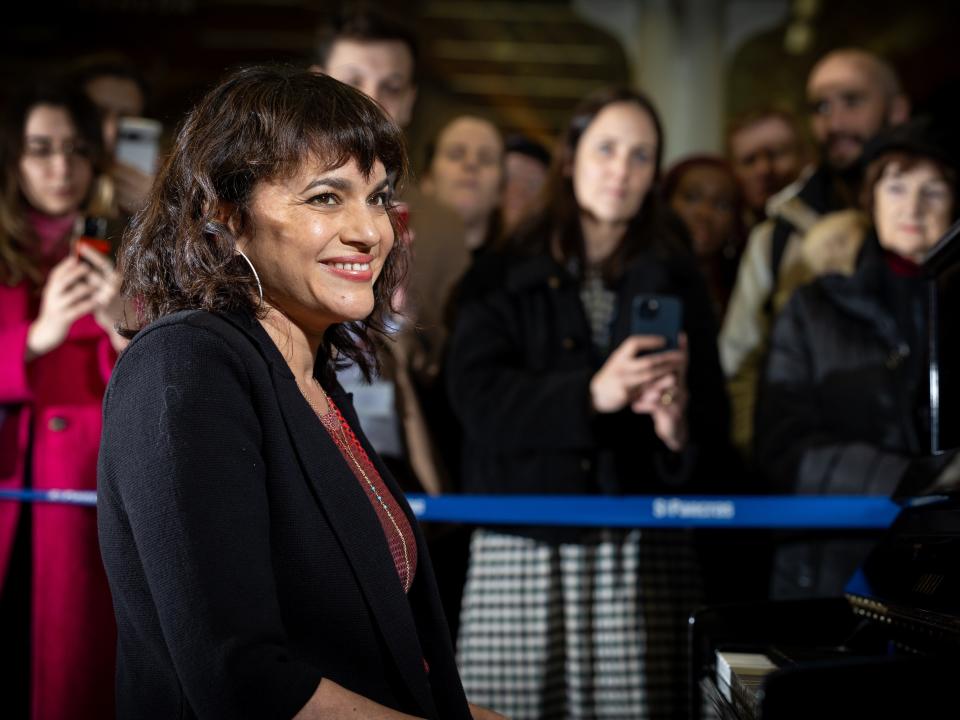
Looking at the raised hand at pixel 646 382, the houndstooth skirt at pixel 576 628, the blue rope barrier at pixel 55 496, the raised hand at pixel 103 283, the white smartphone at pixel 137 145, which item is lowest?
the houndstooth skirt at pixel 576 628

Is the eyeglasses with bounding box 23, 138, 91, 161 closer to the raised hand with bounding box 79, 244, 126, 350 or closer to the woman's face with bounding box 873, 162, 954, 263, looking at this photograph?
the raised hand with bounding box 79, 244, 126, 350

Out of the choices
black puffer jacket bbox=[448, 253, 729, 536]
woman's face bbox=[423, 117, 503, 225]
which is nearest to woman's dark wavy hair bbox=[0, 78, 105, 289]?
woman's face bbox=[423, 117, 503, 225]

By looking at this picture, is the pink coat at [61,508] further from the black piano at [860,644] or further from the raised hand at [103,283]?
the black piano at [860,644]

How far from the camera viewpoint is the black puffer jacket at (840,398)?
→ 3.36m

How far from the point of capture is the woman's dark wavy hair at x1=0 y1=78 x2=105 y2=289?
3.43m

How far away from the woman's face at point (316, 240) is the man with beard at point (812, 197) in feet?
7.83

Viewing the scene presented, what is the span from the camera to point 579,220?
11.5ft

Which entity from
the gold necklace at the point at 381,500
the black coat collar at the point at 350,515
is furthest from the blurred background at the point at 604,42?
the black coat collar at the point at 350,515

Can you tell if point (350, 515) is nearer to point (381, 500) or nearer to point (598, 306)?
point (381, 500)

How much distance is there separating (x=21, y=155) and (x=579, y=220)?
1744mm

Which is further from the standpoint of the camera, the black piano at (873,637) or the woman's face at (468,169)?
the woman's face at (468,169)

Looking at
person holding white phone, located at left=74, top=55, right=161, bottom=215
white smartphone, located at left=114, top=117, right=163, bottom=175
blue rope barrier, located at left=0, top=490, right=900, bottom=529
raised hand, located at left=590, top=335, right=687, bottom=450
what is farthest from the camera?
white smartphone, located at left=114, top=117, right=163, bottom=175

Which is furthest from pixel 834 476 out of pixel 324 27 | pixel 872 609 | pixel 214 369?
pixel 214 369

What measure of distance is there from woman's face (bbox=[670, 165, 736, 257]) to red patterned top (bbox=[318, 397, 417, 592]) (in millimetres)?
2610
